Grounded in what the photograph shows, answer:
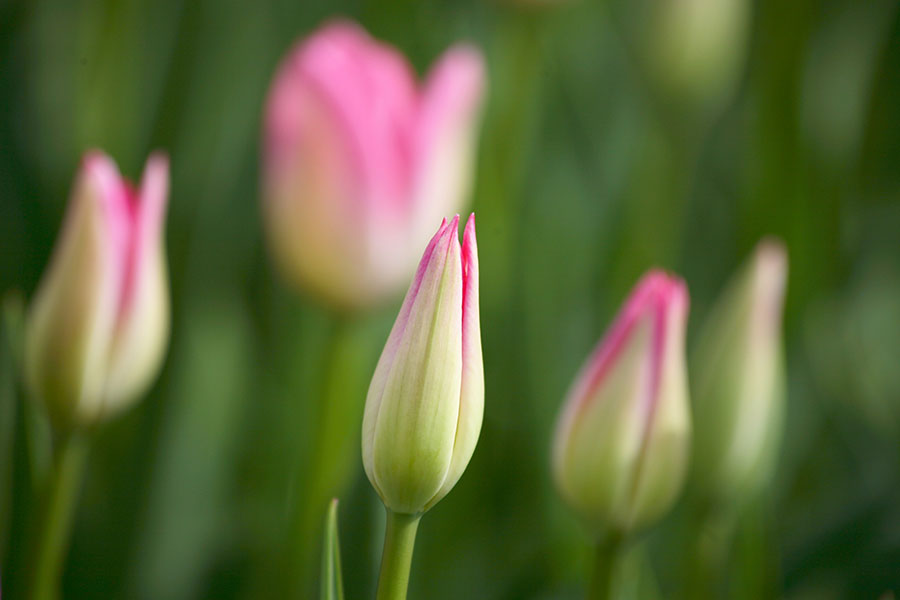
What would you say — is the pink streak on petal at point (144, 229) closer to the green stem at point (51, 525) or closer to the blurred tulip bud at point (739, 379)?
the green stem at point (51, 525)

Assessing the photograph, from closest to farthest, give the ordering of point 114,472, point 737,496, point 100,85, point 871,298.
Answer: point 737,496
point 114,472
point 100,85
point 871,298

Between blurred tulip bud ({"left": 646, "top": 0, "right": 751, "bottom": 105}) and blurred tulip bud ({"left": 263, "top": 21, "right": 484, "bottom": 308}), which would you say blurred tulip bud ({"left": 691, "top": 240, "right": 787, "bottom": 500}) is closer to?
blurred tulip bud ({"left": 263, "top": 21, "right": 484, "bottom": 308})

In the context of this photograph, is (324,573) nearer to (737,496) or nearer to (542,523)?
(737,496)

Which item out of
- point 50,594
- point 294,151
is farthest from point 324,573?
point 294,151

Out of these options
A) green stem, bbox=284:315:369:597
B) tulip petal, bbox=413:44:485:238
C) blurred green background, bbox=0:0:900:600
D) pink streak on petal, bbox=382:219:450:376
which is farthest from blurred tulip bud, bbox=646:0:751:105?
pink streak on petal, bbox=382:219:450:376

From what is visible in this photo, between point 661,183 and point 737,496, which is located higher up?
point 661,183

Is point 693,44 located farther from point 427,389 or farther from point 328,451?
point 427,389
